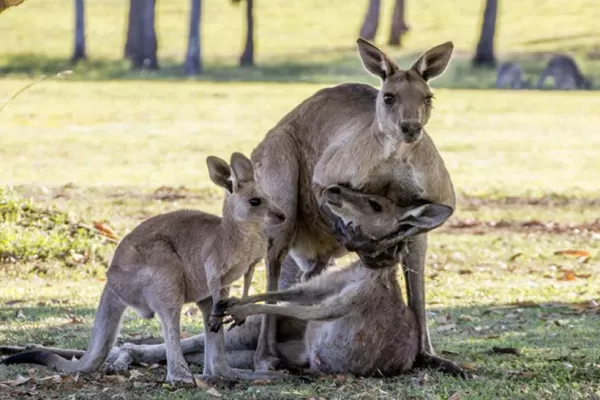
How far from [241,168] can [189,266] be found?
1.78ft

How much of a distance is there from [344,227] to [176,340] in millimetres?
1084

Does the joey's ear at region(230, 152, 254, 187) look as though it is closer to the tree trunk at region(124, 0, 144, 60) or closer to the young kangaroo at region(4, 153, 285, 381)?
the young kangaroo at region(4, 153, 285, 381)

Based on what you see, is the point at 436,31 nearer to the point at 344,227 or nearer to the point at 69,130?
the point at 69,130

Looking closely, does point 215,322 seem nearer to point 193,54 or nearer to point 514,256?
point 514,256

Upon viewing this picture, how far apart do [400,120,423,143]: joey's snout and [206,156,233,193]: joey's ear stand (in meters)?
0.86

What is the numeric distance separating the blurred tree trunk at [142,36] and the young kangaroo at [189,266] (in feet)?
115

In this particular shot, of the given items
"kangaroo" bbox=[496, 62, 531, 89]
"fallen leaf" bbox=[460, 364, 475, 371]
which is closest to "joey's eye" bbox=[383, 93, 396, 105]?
"fallen leaf" bbox=[460, 364, 475, 371]

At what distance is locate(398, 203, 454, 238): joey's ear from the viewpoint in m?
6.47

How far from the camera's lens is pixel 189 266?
21.1 ft

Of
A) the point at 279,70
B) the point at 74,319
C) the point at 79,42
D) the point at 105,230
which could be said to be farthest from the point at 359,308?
the point at 79,42

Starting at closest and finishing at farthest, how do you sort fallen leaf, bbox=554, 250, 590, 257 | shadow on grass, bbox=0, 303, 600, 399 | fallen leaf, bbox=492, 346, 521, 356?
1. shadow on grass, bbox=0, 303, 600, 399
2. fallen leaf, bbox=492, 346, 521, 356
3. fallen leaf, bbox=554, 250, 590, 257

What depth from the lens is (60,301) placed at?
31.6 ft

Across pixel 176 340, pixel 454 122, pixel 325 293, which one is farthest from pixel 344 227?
pixel 454 122

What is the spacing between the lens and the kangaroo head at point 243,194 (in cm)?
634
